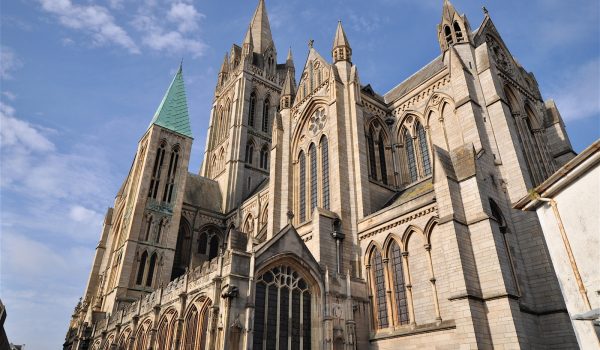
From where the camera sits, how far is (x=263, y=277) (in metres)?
16.8

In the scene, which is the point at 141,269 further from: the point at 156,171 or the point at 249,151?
the point at 249,151

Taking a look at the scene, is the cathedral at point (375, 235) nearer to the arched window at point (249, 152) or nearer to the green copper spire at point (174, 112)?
the green copper spire at point (174, 112)

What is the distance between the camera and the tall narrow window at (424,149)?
2355 centimetres

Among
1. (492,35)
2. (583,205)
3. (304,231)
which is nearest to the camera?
(583,205)

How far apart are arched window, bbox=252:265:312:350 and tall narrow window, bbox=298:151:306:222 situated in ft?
27.2

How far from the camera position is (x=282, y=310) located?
16.7 metres

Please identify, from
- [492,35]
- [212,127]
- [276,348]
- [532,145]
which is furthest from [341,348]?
[212,127]

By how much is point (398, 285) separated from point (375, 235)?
2.67 metres

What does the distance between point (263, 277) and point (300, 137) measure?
1371cm

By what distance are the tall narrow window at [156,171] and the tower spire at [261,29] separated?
968 inches

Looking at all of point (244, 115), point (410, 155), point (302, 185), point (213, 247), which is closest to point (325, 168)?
point (302, 185)

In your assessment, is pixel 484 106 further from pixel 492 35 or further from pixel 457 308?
pixel 457 308

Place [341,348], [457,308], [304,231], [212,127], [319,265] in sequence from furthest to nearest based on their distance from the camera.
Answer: [212,127]
[304,231]
[319,265]
[341,348]
[457,308]

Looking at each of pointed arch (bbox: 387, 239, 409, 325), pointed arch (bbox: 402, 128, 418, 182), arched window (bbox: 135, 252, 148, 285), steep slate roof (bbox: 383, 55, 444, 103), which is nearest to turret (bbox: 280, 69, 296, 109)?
steep slate roof (bbox: 383, 55, 444, 103)
